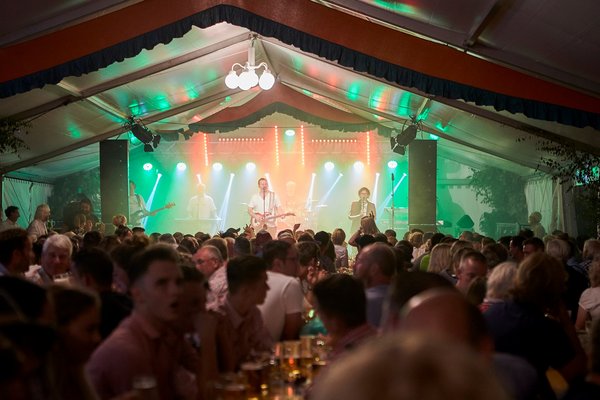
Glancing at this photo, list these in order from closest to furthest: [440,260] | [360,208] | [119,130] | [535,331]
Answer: [535,331] → [440,260] → [119,130] → [360,208]

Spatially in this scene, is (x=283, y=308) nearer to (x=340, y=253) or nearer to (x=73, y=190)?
(x=340, y=253)

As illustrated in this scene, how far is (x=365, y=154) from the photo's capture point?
2270 cm

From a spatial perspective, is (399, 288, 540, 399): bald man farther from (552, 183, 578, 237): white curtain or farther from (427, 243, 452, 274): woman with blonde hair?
(552, 183, 578, 237): white curtain

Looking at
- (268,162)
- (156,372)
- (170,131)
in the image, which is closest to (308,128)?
(268,162)

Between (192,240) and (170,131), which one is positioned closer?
(192,240)

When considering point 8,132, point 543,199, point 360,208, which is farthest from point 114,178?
point 543,199

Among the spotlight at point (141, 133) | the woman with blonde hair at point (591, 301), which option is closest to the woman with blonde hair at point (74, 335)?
the woman with blonde hair at point (591, 301)

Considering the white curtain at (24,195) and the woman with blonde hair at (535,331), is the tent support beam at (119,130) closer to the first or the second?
the white curtain at (24,195)

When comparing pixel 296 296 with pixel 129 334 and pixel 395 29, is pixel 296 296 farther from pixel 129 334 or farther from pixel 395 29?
pixel 395 29

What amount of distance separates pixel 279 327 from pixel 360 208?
15782 mm

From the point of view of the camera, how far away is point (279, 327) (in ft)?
18.8

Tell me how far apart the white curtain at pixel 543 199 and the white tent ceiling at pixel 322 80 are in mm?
565

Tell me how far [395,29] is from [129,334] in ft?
24.9

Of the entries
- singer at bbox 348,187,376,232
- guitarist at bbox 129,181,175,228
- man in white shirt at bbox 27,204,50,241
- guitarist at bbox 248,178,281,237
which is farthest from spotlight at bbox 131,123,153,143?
singer at bbox 348,187,376,232
